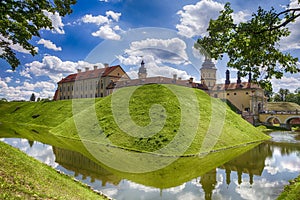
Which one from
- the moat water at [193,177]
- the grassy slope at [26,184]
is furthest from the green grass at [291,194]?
the grassy slope at [26,184]

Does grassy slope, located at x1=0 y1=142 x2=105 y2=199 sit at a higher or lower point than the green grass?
higher

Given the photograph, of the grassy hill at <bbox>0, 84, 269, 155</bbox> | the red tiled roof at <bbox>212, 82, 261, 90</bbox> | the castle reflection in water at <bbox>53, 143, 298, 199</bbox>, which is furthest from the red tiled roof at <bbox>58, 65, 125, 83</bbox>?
the castle reflection in water at <bbox>53, 143, 298, 199</bbox>

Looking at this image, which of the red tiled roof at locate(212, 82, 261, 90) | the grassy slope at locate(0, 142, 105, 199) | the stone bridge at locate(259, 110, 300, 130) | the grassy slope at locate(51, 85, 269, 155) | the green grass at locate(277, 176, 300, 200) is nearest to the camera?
the grassy slope at locate(0, 142, 105, 199)

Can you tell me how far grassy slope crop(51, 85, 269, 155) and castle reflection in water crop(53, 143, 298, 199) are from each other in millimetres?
4747

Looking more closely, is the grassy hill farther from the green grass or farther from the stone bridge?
the stone bridge

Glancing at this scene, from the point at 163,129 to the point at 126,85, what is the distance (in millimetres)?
50579

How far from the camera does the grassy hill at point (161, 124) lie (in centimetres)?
2708

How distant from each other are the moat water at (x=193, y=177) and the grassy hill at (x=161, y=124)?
14.1 feet

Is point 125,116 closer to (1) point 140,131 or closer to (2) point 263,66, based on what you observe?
(1) point 140,131

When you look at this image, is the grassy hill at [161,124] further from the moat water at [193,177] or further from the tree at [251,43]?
the tree at [251,43]

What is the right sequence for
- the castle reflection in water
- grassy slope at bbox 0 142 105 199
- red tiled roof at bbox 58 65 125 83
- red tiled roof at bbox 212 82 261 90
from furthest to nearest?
red tiled roof at bbox 212 82 261 90, red tiled roof at bbox 58 65 125 83, the castle reflection in water, grassy slope at bbox 0 142 105 199

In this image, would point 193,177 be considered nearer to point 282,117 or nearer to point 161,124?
point 161,124

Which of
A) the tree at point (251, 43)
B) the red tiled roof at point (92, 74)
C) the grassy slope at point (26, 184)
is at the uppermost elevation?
the red tiled roof at point (92, 74)

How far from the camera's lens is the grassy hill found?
2708cm
